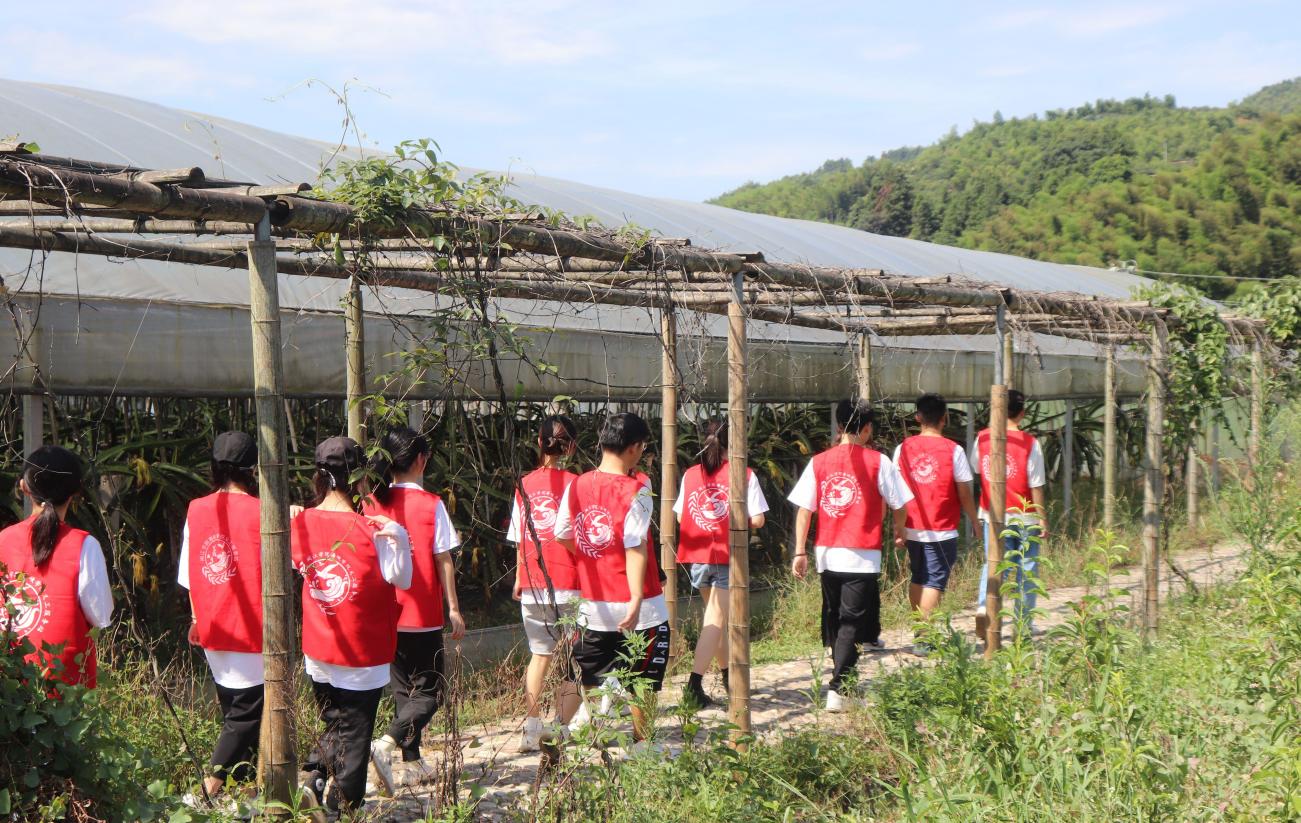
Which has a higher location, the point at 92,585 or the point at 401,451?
the point at 401,451

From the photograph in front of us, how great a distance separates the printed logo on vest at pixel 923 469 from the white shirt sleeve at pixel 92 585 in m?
5.14

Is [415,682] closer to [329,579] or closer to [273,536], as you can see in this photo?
[329,579]

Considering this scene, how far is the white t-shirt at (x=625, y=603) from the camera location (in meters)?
5.16

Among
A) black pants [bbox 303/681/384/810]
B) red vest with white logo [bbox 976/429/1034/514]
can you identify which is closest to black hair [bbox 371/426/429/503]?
black pants [bbox 303/681/384/810]

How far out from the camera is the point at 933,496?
773cm

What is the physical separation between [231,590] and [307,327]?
8.72ft

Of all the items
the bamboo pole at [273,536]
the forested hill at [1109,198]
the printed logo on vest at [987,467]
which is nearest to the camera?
the bamboo pole at [273,536]

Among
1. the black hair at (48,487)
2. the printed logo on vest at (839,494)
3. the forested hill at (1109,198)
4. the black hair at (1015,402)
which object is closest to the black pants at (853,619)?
the printed logo on vest at (839,494)

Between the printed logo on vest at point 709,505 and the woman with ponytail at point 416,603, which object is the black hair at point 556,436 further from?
the printed logo on vest at point 709,505

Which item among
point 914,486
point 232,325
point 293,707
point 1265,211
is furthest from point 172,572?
point 1265,211

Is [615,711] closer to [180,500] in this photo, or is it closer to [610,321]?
[180,500]

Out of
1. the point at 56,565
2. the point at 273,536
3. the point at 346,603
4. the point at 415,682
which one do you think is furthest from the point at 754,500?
the point at 56,565

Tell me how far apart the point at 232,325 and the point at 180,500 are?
5.12ft

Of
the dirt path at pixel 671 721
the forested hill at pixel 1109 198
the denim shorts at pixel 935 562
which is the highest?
the forested hill at pixel 1109 198
